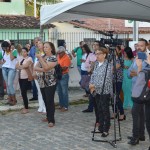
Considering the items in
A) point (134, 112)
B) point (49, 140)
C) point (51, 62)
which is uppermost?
point (51, 62)

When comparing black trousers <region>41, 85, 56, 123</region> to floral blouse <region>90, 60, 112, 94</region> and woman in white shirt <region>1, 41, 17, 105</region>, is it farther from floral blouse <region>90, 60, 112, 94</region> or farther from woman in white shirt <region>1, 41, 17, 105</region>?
woman in white shirt <region>1, 41, 17, 105</region>

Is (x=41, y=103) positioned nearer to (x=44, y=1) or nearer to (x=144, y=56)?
(x=144, y=56)

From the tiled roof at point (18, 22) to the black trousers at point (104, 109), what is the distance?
19476mm

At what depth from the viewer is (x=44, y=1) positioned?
40844 millimetres

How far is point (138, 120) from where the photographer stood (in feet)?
21.5

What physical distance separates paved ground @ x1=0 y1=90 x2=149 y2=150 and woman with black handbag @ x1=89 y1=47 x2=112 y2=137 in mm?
424

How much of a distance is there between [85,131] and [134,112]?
5.13ft

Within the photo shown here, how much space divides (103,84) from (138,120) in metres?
0.93

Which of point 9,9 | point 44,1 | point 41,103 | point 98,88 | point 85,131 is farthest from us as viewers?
point 44,1

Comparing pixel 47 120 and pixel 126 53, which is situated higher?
pixel 126 53

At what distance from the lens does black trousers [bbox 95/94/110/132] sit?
7.11 meters

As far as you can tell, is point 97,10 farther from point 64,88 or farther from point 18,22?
point 18,22

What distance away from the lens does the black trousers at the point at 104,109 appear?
280 inches

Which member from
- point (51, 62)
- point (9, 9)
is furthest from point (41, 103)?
point (9, 9)
